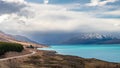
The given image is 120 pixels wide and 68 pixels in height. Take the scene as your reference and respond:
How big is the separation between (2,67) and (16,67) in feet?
11.7

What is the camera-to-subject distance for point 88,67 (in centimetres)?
6919

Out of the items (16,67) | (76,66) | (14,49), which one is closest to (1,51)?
(14,49)

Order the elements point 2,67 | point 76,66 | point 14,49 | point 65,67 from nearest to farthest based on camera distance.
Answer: point 2,67 < point 65,67 < point 76,66 < point 14,49

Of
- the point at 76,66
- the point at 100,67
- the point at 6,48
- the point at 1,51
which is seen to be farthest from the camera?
the point at 6,48

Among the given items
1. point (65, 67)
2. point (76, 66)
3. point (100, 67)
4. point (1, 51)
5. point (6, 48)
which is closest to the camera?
point (100, 67)

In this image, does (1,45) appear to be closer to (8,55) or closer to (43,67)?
(8,55)

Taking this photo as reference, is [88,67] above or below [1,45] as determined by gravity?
below

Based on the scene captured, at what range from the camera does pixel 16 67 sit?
203ft

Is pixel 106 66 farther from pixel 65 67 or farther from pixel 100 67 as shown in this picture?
pixel 65 67

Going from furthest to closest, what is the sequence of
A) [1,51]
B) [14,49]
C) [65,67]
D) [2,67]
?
[14,49] → [1,51] → [65,67] → [2,67]

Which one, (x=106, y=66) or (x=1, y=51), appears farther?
(x=1, y=51)

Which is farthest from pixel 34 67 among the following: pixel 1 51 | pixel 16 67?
pixel 1 51

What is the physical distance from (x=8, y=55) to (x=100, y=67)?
47731mm

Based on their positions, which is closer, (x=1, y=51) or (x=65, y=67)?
(x=65, y=67)
